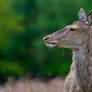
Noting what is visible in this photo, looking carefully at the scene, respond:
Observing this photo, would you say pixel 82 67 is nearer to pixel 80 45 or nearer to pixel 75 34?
pixel 80 45

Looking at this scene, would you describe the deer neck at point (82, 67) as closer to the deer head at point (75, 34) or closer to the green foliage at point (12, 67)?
the deer head at point (75, 34)

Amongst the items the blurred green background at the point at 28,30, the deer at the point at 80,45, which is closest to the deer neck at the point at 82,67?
the deer at the point at 80,45

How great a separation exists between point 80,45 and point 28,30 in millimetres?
36204

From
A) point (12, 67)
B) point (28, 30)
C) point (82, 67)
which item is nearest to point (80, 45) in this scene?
point (82, 67)

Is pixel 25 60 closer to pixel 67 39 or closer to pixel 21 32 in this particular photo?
pixel 21 32

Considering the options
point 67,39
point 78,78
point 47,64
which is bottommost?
point 47,64

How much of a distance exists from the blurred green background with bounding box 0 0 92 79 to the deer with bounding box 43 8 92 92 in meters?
28.7

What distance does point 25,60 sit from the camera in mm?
47594

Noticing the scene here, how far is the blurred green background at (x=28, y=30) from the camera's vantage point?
143ft

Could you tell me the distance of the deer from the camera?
1295 centimetres

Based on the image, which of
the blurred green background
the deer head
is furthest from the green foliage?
the deer head

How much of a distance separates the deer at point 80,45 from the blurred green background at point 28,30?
1128 inches

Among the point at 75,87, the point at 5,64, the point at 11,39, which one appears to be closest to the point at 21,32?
the point at 11,39

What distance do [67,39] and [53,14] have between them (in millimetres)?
33297
